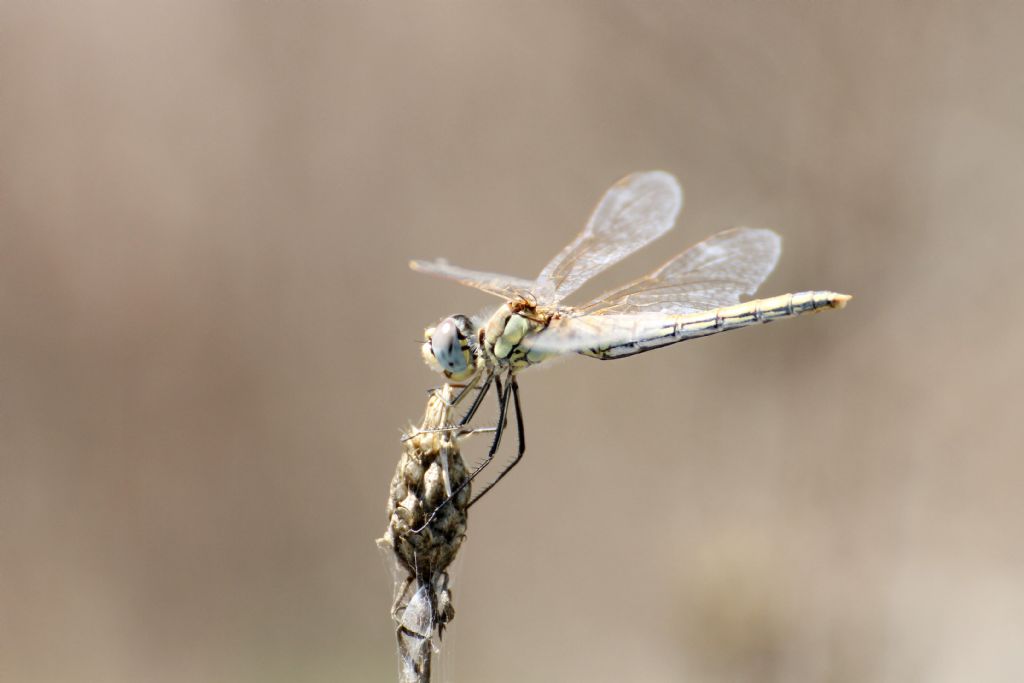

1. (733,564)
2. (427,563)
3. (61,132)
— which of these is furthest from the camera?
(61,132)

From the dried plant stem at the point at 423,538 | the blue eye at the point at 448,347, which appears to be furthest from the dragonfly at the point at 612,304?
the dried plant stem at the point at 423,538

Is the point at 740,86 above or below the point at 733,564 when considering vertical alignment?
above

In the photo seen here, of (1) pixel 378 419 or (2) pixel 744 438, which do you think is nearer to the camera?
(2) pixel 744 438

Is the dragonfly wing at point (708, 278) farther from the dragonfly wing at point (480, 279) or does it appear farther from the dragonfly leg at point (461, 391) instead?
the dragonfly leg at point (461, 391)

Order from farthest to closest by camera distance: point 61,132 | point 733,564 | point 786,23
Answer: point 61,132 < point 786,23 < point 733,564

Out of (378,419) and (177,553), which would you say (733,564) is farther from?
(177,553)

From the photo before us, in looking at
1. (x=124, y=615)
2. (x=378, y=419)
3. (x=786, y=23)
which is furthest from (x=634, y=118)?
(x=124, y=615)

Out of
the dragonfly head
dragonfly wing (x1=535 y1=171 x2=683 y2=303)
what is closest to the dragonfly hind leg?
the dragonfly head
